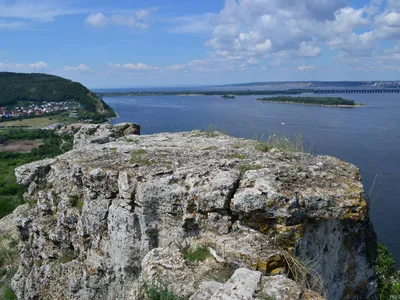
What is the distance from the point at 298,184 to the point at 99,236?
12.7 ft

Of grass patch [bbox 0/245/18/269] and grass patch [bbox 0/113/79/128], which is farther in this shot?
grass patch [bbox 0/113/79/128]

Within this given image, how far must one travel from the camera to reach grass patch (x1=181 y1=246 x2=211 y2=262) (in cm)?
556

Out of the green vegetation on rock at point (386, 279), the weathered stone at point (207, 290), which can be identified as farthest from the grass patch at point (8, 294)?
the green vegetation on rock at point (386, 279)

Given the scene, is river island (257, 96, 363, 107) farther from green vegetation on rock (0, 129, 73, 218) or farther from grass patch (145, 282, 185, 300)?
grass patch (145, 282, 185, 300)

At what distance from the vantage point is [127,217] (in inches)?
266

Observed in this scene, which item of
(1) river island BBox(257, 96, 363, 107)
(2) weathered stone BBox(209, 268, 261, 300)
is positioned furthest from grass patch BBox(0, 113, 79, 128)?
(2) weathered stone BBox(209, 268, 261, 300)

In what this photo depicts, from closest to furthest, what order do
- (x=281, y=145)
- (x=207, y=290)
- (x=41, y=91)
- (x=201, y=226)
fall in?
(x=207, y=290) → (x=201, y=226) → (x=281, y=145) → (x=41, y=91)

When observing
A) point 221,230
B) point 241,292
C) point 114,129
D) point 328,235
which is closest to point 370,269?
point 328,235

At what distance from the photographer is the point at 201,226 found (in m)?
6.23

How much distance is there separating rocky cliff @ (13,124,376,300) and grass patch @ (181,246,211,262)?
0.04 metres

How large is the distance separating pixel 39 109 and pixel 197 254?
128880mm

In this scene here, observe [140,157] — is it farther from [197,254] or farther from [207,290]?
[207,290]

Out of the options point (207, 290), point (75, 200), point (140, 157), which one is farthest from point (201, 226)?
point (75, 200)

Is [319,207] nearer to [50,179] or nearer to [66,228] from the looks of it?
[66,228]
